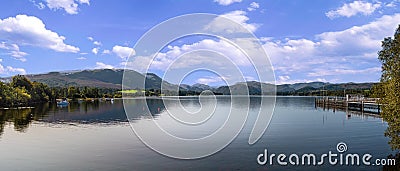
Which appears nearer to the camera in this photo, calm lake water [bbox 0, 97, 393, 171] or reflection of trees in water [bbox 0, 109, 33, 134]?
calm lake water [bbox 0, 97, 393, 171]

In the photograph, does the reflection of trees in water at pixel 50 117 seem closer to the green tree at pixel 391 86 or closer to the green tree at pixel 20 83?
the green tree at pixel 391 86

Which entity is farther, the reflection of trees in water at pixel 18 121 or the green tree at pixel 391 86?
the reflection of trees in water at pixel 18 121

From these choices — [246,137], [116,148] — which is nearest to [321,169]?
[246,137]

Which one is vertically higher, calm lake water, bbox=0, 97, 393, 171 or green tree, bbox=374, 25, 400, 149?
green tree, bbox=374, 25, 400, 149

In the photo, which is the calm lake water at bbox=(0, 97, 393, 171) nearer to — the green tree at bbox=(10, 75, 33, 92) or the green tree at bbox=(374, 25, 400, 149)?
the green tree at bbox=(374, 25, 400, 149)

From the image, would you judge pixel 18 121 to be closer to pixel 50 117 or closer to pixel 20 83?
pixel 50 117

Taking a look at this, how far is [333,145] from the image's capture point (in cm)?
3406

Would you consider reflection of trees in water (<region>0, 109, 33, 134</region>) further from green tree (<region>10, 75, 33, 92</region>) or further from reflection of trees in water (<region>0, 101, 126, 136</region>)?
green tree (<region>10, 75, 33, 92</region>)

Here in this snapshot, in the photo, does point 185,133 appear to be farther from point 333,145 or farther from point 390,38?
point 390,38

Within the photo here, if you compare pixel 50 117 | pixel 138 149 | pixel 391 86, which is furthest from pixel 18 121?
pixel 391 86

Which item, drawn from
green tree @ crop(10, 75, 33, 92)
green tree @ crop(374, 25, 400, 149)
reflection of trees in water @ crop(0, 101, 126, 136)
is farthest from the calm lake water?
green tree @ crop(10, 75, 33, 92)

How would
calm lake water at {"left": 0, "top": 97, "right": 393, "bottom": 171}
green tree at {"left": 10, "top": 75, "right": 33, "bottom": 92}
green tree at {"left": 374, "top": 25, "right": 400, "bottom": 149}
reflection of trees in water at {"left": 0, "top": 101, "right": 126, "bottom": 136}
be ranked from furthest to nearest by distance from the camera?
green tree at {"left": 10, "top": 75, "right": 33, "bottom": 92}
reflection of trees in water at {"left": 0, "top": 101, "right": 126, "bottom": 136}
calm lake water at {"left": 0, "top": 97, "right": 393, "bottom": 171}
green tree at {"left": 374, "top": 25, "right": 400, "bottom": 149}

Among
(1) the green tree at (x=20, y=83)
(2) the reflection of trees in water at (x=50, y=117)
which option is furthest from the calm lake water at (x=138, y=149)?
(1) the green tree at (x=20, y=83)

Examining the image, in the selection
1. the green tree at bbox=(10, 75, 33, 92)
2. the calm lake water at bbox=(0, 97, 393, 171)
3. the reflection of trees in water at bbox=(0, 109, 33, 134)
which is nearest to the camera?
the calm lake water at bbox=(0, 97, 393, 171)
